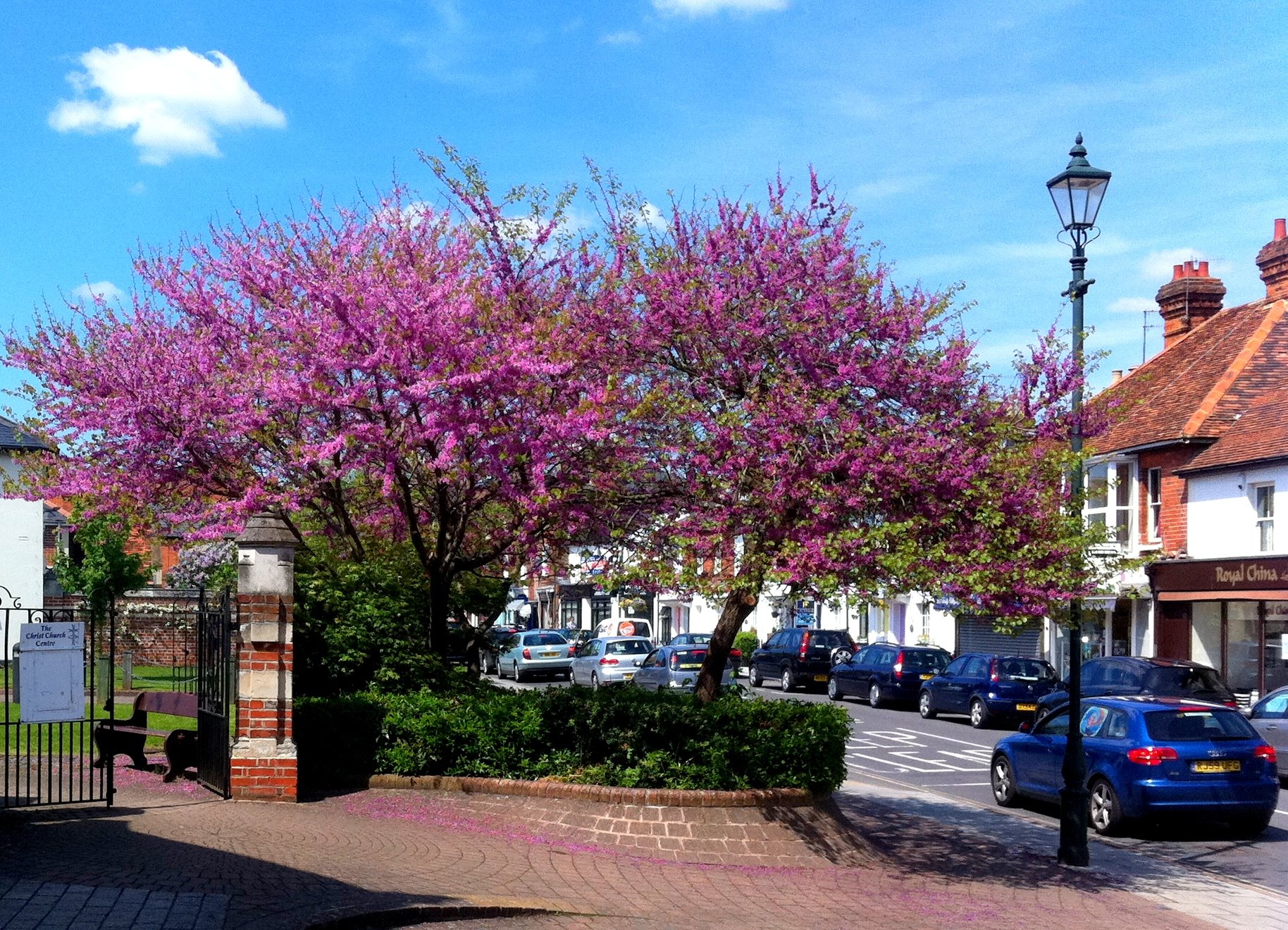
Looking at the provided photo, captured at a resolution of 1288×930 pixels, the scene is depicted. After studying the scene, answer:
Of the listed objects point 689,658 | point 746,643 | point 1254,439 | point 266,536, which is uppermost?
point 1254,439

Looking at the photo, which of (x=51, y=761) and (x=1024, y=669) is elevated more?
(x=51, y=761)

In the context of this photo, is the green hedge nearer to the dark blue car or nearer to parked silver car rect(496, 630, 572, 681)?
the dark blue car

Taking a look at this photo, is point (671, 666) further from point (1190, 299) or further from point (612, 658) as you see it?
point (1190, 299)

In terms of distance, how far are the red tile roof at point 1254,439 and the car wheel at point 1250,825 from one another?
15.6m

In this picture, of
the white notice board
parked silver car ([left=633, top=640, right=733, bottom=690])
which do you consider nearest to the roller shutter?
parked silver car ([left=633, top=640, right=733, bottom=690])

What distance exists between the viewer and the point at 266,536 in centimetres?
1132

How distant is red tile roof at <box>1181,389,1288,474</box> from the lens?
29.1 meters

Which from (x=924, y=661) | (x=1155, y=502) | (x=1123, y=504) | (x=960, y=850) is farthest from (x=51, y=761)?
(x=1123, y=504)

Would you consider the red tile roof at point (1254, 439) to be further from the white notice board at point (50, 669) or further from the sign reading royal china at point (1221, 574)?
the white notice board at point (50, 669)

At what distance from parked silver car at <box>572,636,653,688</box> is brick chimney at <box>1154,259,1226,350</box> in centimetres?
1732

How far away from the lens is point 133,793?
39.0 ft

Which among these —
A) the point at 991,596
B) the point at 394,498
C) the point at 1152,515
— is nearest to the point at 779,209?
the point at 991,596

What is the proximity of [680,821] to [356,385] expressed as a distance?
4.89 m

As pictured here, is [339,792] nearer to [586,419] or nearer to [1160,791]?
[586,419]
